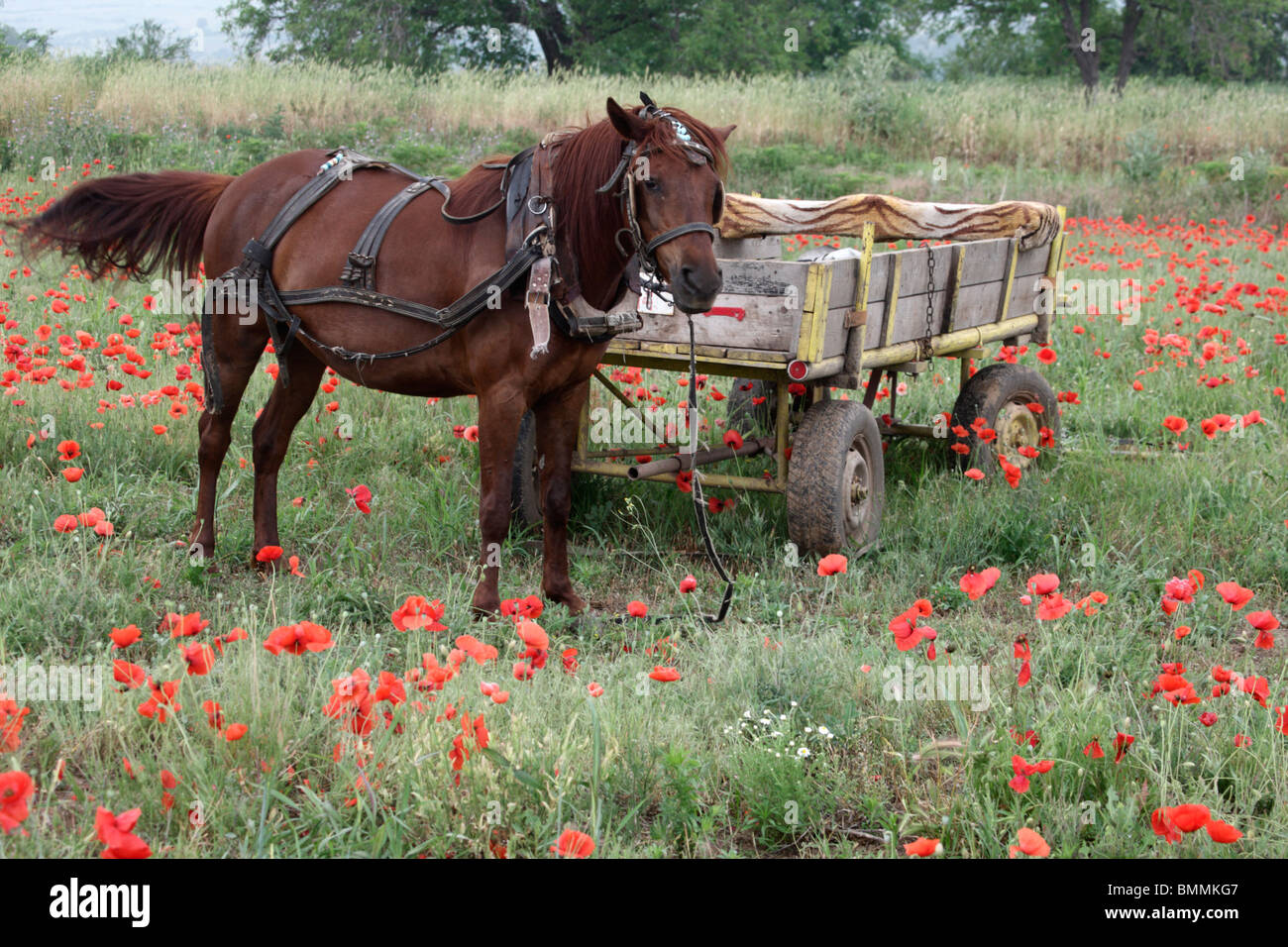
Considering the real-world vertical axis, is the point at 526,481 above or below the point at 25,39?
below

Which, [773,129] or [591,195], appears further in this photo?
[773,129]

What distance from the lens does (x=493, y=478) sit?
436 centimetres

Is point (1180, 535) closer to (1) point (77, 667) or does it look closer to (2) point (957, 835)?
(2) point (957, 835)

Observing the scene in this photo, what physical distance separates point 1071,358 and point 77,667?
7051mm

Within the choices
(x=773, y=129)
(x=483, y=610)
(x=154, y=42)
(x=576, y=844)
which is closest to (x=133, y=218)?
(x=483, y=610)

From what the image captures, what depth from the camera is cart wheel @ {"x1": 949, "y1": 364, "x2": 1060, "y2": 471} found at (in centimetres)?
598

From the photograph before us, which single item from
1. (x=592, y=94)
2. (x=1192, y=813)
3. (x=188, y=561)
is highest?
(x=592, y=94)

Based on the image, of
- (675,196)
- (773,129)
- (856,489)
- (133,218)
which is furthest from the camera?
(773,129)

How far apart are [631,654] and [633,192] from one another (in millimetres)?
1533

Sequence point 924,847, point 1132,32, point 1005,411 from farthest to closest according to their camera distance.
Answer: point 1132,32
point 1005,411
point 924,847

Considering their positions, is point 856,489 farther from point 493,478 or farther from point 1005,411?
point 493,478

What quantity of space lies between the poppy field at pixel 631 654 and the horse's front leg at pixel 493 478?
17cm
